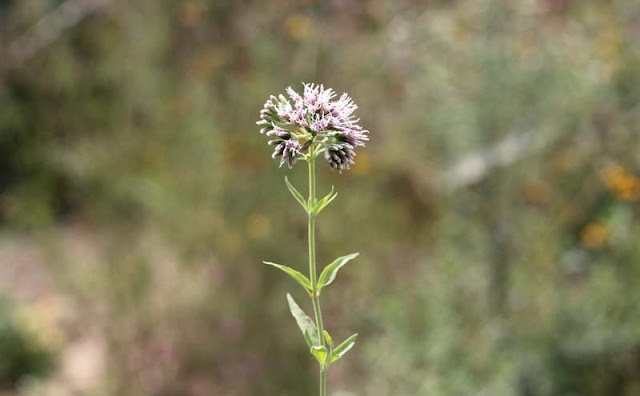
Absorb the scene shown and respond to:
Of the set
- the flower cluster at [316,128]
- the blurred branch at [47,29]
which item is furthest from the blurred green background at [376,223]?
the flower cluster at [316,128]

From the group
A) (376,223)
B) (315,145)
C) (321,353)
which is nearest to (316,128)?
(315,145)

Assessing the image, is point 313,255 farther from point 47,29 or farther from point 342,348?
point 47,29

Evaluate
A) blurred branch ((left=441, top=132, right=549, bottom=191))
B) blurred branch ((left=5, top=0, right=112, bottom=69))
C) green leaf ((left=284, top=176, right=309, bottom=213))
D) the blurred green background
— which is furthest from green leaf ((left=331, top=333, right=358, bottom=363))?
blurred branch ((left=5, top=0, right=112, bottom=69))

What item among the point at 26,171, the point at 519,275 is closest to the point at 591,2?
the point at 519,275

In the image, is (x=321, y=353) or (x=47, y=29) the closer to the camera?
(x=321, y=353)

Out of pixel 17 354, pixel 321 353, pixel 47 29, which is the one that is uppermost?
pixel 47 29

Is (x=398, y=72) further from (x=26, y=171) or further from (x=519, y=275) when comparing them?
(x=26, y=171)
